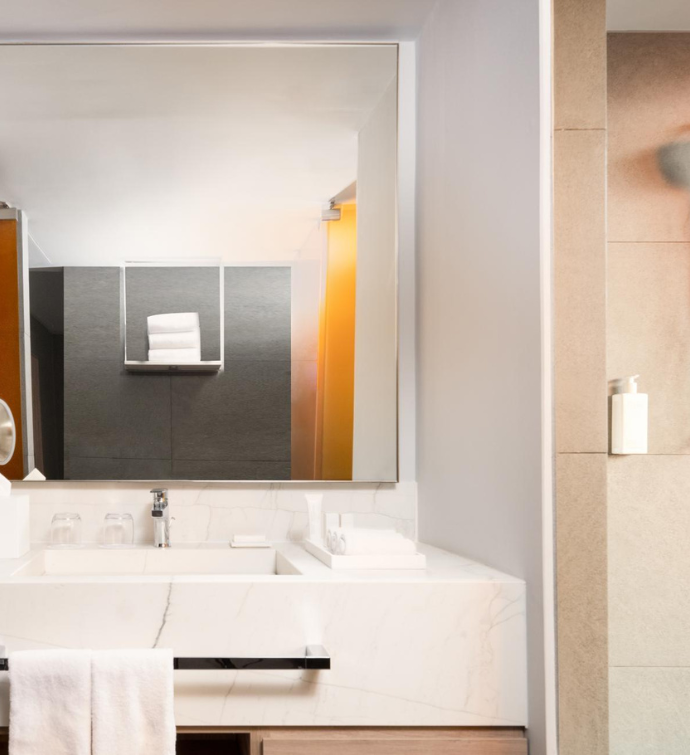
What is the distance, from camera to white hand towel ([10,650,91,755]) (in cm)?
121

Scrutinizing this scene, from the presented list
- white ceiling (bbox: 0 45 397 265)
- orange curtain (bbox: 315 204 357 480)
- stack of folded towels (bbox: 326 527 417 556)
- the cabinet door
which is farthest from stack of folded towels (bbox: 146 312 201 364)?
the cabinet door

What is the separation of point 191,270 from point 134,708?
1073mm

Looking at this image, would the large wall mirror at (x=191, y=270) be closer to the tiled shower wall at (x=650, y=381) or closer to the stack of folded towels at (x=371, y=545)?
the stack of folded towels at (x=371, y=545)

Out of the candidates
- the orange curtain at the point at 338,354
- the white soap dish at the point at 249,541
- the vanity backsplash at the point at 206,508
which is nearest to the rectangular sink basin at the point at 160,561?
the white soap dish at the point at 249,541

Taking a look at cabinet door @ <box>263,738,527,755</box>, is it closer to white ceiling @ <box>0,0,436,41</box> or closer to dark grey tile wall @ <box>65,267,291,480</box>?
dark grey tile wall @ <box>65,267,291,480</box>

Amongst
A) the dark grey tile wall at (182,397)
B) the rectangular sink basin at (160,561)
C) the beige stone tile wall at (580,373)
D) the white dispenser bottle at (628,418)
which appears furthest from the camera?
the dark grey tile wall at (182,397)

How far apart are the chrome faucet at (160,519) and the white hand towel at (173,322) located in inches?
15.7

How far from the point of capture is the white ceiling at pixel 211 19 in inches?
72.0

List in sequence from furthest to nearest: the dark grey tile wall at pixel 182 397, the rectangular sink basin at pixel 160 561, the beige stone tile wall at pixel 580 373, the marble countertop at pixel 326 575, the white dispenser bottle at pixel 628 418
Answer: the dark grey tile wall at pixel 182 397 < the rectangular sink basin at pixel 160 561 < the white dispenser bottle at pixel 628 418 < the marble countertop at pixel 326 575 < the beige stone tile wall at pixel 580 373

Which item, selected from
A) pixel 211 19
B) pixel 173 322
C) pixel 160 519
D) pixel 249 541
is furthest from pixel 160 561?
pixel 211 19

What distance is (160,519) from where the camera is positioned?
1.84 m

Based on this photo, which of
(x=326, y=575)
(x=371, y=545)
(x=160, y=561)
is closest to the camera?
(x=326, y=575)

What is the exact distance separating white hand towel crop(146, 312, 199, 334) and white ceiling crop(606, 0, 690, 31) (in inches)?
46.4

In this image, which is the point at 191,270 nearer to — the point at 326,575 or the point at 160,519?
the point at 160,519
